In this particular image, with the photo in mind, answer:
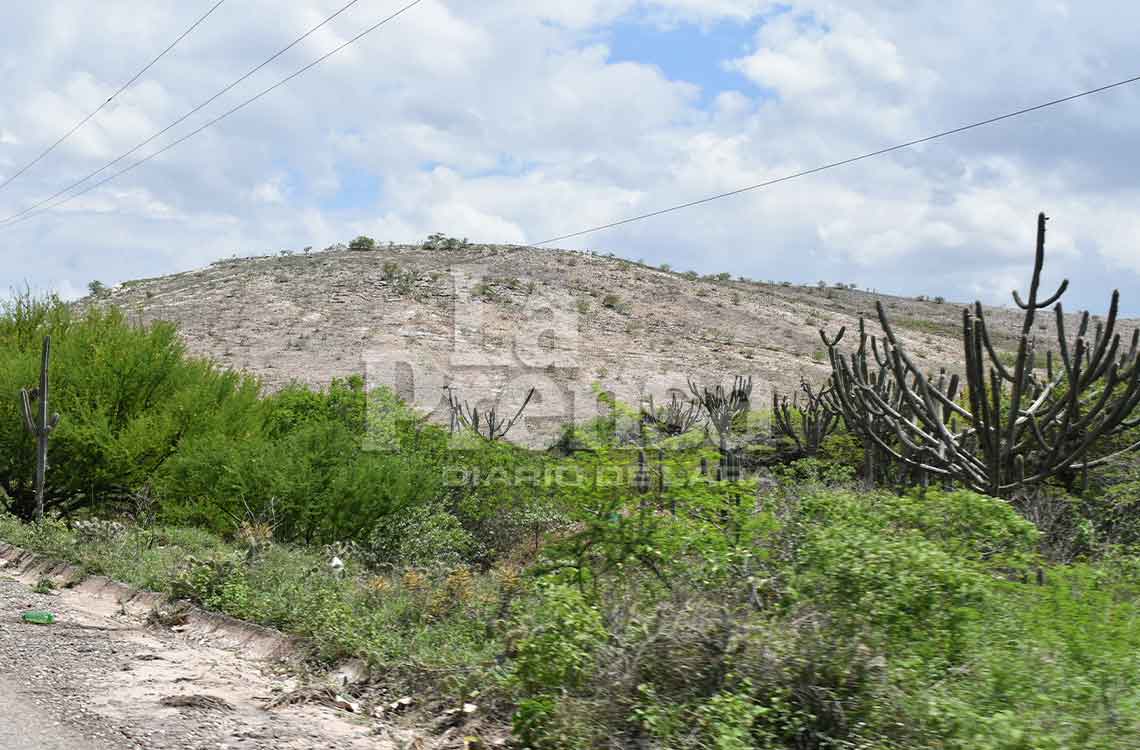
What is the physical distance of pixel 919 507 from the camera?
313 inches

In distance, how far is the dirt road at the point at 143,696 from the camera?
21.1 ft

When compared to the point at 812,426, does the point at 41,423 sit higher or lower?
lower

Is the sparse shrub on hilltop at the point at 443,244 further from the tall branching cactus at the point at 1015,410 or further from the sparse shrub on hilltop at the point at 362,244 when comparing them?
the tall branching cactus at the point at 1015,410

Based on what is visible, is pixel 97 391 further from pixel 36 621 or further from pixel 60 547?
pixel 36 621

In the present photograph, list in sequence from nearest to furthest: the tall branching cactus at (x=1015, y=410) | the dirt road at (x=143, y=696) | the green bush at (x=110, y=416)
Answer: the dirt road at (x=143, y=696) → the tall branching cactus at (x=1015, y=410) → the green bush at (x=110, y=416)

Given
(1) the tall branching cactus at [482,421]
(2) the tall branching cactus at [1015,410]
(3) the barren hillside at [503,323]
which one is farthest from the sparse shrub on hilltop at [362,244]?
(2) the tall branching cactus at [1015,410]

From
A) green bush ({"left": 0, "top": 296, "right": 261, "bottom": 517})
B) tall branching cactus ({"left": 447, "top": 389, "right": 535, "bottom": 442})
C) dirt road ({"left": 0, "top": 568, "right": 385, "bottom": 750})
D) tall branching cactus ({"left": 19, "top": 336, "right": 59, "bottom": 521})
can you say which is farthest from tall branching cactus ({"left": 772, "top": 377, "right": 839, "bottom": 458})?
dirt road ({"left": 0, "top": 568, "right": 385, "bottom": 750})

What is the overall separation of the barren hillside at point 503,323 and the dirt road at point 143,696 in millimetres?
30803

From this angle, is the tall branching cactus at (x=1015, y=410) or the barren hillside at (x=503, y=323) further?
the barren hillside at (x=503, y=323)

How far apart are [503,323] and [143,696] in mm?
46573

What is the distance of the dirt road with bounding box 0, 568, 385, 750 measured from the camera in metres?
6.43

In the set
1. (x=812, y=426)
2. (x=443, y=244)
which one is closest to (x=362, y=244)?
(x=443, y=244)

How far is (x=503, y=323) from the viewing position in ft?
176

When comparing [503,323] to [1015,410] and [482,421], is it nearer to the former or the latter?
[482,421]
